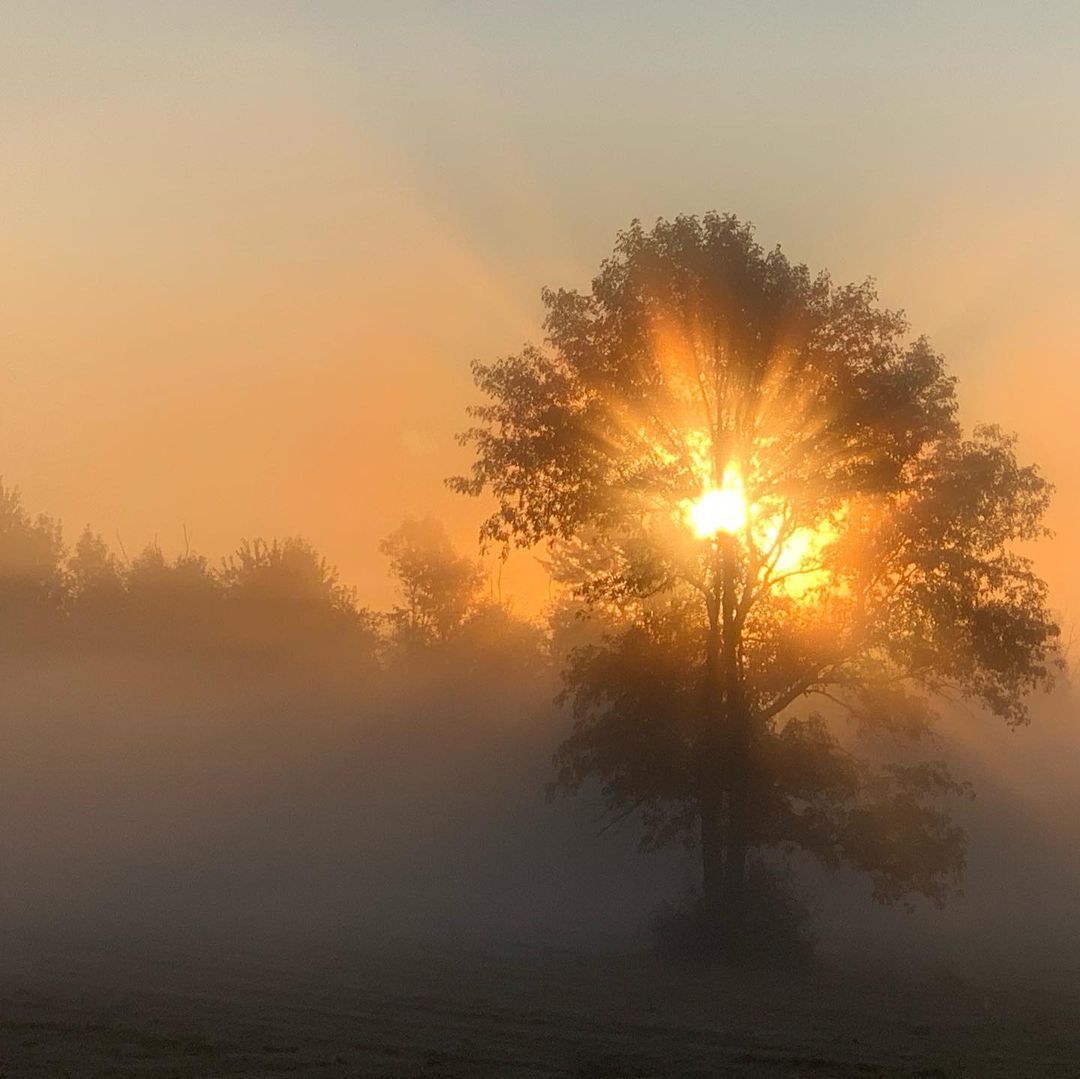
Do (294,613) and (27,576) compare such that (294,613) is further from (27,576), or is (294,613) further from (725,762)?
(725,762)

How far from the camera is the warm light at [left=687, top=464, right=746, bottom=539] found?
1754 inches

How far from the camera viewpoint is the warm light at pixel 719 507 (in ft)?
146

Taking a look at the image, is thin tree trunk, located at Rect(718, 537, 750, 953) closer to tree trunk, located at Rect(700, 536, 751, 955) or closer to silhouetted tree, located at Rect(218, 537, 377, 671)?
tree trunk, located at Rect(700, 536, 751, 955)

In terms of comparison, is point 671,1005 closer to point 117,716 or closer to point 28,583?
point 117,716

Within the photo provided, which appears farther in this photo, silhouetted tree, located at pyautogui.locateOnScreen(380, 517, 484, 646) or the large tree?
silhouetted tree, located at pyautogui.locateOnScreen(380, 517, 484, 646)

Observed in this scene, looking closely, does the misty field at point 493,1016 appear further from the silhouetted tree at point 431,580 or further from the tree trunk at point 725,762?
the silhouetted tree at point 431,580

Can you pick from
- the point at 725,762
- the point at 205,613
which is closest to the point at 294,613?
the point at 205,613

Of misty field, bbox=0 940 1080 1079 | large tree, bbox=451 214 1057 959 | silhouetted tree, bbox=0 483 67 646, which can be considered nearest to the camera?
misty field, bbox=0 940 1080 1079

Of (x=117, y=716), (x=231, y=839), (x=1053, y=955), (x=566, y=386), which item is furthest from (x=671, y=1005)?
(x=117, y=716)

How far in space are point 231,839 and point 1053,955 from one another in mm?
39441

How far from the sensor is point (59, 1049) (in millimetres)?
20969

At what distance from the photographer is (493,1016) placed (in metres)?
29.1

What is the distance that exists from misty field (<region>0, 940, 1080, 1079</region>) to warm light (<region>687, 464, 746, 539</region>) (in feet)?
40.5

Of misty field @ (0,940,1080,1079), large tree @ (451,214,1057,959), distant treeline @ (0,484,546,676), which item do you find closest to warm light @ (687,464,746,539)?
large tree @ (451,214,1057,959)
